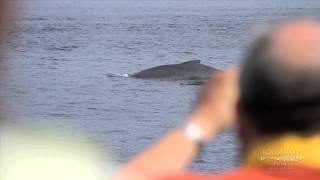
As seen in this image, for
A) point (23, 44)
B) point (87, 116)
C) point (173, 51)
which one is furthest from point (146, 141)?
point (23, 44)

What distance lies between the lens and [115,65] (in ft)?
85.5

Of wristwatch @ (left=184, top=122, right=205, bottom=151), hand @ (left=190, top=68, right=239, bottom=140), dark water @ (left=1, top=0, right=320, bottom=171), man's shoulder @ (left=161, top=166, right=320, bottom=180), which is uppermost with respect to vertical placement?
hand @ (left=190, top=68, right=239, bottom=140)

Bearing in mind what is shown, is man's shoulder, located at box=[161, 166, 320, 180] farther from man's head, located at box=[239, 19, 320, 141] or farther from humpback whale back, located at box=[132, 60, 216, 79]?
humpback whale back, located at box=[132, 60, 216, 79]

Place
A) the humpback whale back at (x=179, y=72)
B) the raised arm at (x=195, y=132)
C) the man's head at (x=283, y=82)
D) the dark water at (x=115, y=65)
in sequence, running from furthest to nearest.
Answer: the humpback whale back at (x=179, y=72) < the dark water at (x=115, y=65) < the raised arm at (x=195, y=132) < the man's head at (x=283, y=82)

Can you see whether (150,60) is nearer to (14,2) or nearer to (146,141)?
(146,141)

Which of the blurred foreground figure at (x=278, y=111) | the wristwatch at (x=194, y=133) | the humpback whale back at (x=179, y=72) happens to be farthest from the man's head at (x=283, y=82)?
the humpback whale back at (x=179, y=72)

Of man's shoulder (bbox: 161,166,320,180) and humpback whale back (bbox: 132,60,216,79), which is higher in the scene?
man's shoulder (bbox: 161,166,320,180)

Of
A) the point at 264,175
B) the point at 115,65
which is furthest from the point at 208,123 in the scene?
the point at 115,65

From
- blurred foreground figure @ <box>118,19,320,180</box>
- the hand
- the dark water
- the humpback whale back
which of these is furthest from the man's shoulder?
the humpback whale back

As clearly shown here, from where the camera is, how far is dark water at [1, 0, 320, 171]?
14046mm

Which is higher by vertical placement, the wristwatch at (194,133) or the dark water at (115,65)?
the wristwatch at (194,133)

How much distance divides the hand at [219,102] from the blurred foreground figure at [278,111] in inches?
0.9

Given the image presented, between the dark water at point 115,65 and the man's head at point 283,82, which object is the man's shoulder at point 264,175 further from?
the dark water at point 115,65

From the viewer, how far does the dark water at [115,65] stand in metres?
14.0
